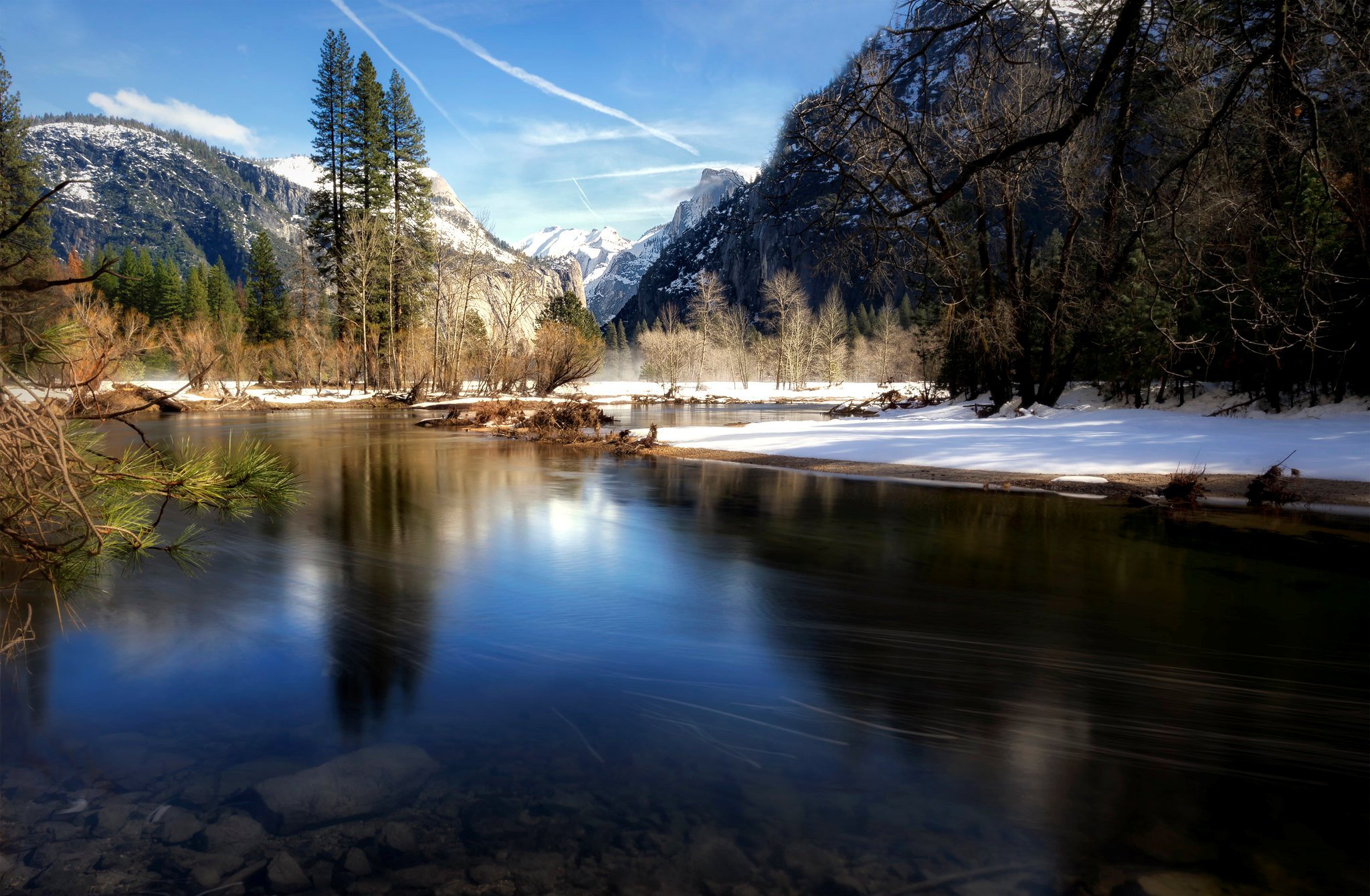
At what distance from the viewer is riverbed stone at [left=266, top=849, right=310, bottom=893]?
2.49m

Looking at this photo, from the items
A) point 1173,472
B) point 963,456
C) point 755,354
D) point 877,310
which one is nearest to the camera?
point 1173,472

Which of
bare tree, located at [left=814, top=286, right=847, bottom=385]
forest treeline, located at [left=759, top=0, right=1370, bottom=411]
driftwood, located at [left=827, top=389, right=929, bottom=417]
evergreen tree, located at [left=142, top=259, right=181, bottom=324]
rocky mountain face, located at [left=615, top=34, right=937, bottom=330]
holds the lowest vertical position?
driftwood, located at [left=827, top=389, right=929, bottom=417]

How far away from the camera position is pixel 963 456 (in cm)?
1360

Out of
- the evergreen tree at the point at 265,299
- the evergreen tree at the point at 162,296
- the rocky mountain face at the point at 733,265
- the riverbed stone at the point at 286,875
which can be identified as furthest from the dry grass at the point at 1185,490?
the evergreen tree at the point at 162,296

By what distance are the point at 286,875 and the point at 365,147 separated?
50.4 meters

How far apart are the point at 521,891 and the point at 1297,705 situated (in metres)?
4.13

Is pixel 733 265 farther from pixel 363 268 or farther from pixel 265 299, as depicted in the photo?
pixel 363 268

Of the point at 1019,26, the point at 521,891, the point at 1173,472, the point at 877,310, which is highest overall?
the point at 877,310

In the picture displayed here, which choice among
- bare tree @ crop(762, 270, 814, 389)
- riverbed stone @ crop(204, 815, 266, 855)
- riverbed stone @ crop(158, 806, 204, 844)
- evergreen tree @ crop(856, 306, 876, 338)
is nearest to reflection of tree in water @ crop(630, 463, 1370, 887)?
riverbed stone @ crop(204, 815, 266, 855)

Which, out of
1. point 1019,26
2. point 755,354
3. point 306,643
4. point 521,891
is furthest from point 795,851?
point 755,354

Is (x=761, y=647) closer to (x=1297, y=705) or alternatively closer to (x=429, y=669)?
(x=429, y=669)

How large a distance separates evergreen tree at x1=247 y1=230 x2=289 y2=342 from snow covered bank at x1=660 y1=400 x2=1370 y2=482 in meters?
61.3

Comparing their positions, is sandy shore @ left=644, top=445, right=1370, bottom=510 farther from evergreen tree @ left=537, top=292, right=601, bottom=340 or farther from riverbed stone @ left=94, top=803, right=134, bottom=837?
evergreen tree @ left=537, top=292, right=601, bottom=340

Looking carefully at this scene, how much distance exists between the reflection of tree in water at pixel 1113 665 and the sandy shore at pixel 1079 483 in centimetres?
183
